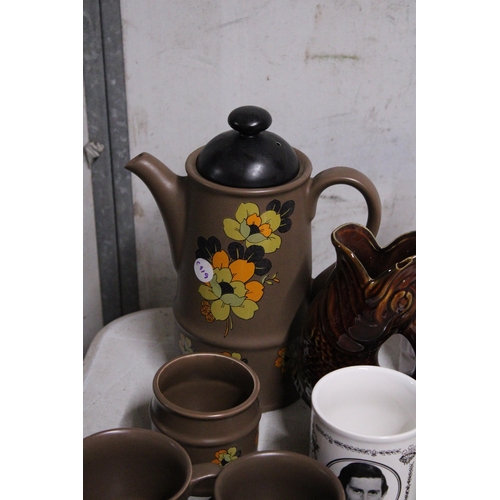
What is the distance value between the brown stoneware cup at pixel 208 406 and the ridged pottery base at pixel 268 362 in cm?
3

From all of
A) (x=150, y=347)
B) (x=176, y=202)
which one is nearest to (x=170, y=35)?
(x=176, y=202)

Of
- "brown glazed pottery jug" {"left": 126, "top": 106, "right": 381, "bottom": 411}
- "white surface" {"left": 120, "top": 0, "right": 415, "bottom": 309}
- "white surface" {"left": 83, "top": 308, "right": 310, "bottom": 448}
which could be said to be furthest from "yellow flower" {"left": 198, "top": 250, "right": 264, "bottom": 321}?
"white surface" {"left": 120, "top": 0, "right": 415, "bottom": 309}

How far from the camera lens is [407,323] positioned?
1.76ft

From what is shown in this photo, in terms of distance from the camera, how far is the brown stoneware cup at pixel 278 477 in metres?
0.44

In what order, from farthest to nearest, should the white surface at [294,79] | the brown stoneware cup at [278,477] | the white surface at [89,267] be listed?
the white surface at [89,267] < the white surface at [294,79] < the brown stoneware cup at [278,477]

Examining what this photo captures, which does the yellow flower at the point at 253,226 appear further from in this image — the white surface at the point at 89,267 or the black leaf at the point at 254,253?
the white surface at the point at 89,267

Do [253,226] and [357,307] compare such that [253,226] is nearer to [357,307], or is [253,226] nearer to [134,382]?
[357,307]

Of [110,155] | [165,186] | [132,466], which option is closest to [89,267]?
[110,155]

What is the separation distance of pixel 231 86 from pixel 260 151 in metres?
0.19

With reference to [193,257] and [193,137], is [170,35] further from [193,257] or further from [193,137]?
[193,257]

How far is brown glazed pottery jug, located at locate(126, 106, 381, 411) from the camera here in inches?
21.2

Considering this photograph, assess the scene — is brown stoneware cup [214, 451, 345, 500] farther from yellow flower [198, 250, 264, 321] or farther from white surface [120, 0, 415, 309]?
white surface [120, 0, 415, 309]

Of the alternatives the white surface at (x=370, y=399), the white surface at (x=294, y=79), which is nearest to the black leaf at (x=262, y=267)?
the white surface at (x=370, y=399)

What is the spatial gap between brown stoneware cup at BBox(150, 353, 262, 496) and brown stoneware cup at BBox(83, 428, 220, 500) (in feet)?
0.08
